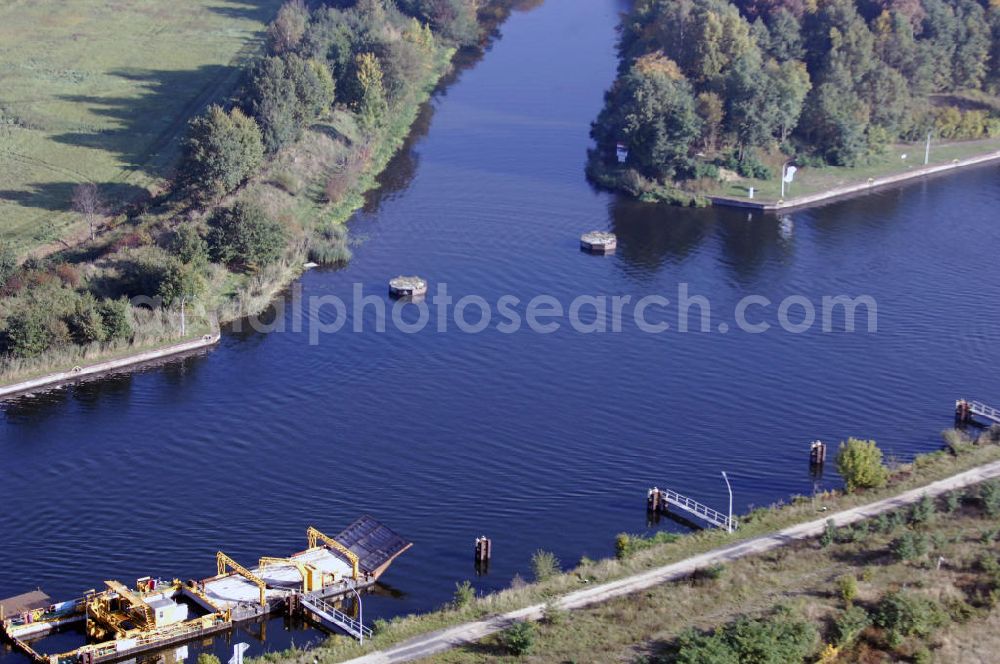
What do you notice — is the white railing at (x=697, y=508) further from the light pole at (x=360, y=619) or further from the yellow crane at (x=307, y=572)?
the yellow crane at (x=307, y=572)

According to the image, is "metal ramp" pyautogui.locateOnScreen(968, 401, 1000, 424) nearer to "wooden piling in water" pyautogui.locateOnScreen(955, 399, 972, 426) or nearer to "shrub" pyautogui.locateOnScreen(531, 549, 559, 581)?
"wooden piling in water" pyautogui.locateOnScreen(955, 399, 972, 426)

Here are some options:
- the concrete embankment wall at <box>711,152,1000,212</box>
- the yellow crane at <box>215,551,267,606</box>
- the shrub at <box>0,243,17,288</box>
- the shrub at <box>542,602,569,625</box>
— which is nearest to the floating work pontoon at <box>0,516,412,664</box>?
the yellow crane at <box>215,551,267,606</box>

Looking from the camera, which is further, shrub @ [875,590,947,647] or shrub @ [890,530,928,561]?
shrub @ [890,530,928,561]

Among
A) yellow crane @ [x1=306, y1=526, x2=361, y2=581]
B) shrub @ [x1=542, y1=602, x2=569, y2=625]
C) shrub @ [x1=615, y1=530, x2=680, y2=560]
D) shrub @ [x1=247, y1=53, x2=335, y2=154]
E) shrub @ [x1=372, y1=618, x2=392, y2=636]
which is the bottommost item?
shrub @ [x1=372, y1=618, x2=392, y2=636]

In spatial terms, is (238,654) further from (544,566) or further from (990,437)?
(990,437)

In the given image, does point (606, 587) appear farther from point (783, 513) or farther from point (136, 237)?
point (136, 237)

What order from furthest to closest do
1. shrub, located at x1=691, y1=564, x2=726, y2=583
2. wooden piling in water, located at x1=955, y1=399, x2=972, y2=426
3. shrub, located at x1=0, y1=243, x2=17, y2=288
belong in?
shrub, located at x1=0, y1=243, x2=17, y2=288 < wooden piling in water, located at x1=955, y1=399, x2=972, y2=426 < shrub, located at x1=691, y1=564, x2=726, y2=583

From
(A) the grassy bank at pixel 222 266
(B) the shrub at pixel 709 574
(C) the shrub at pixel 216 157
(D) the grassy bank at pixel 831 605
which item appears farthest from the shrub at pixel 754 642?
(C) the shrub at pixel 216 157
